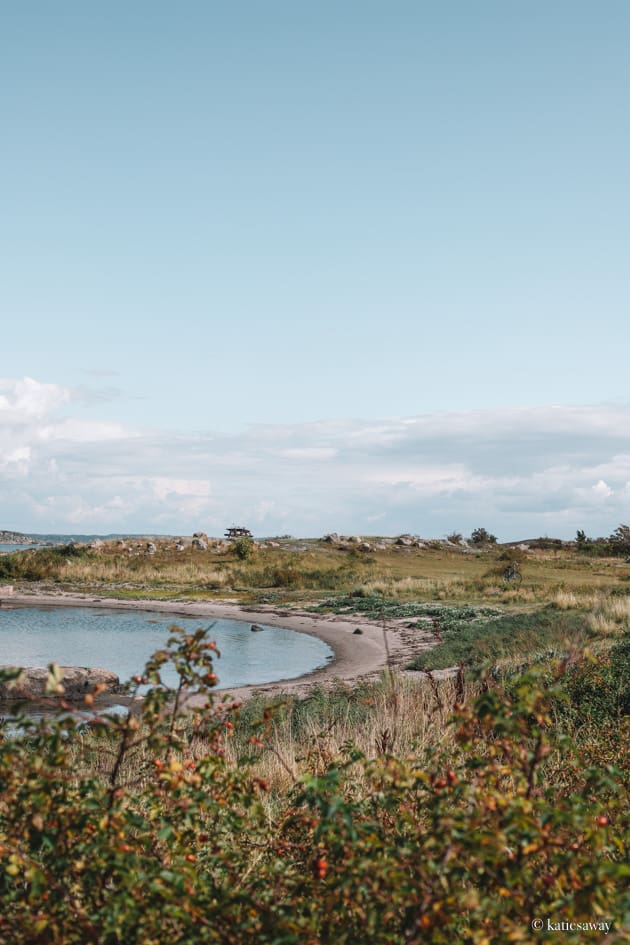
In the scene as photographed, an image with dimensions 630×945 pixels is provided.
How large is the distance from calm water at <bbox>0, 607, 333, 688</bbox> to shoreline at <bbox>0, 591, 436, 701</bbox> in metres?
0.90

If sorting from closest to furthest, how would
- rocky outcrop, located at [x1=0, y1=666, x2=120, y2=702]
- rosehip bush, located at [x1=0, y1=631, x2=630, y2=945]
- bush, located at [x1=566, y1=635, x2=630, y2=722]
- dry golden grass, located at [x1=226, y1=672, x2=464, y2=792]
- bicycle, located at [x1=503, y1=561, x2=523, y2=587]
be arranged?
rosehip bush, located at [x1=0, y1=631, x2=630, y2=945], dry golden grass, located at [x1=226, y1=672, x2=464, y2=792], bush, located at [x1=566, y1=635, x2=630, y2=722], rocky outcrop, located at [x1=0, y1=666, x2=120, y2=702], bicycle, located at [x1=503, y1=561, x2=523, y2=587]

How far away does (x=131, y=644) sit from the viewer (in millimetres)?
31000

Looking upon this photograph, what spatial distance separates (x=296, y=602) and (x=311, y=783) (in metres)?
43.5

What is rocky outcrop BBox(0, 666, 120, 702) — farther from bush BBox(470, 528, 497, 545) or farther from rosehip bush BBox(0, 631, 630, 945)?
bush BBox(470, 528, 497, 545)

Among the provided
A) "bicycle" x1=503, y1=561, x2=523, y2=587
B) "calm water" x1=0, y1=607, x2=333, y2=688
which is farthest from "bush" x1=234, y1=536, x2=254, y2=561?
"bicycle" x1=503, y1=561, x2=523, y2=587

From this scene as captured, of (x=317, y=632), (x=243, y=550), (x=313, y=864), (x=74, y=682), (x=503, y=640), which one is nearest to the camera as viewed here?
(x=313, y=864)

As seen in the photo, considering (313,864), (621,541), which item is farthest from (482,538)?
(313,864)

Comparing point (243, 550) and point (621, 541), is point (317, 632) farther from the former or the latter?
point (621, 541)

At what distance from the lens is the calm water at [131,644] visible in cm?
2592

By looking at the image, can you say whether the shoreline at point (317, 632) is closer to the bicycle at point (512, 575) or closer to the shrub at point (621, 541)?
the bicycle at point (512, 575)

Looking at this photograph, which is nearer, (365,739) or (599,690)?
(365,739)

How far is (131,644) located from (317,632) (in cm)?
864

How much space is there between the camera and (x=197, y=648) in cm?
332

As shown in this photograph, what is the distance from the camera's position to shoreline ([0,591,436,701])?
22.7 metres
